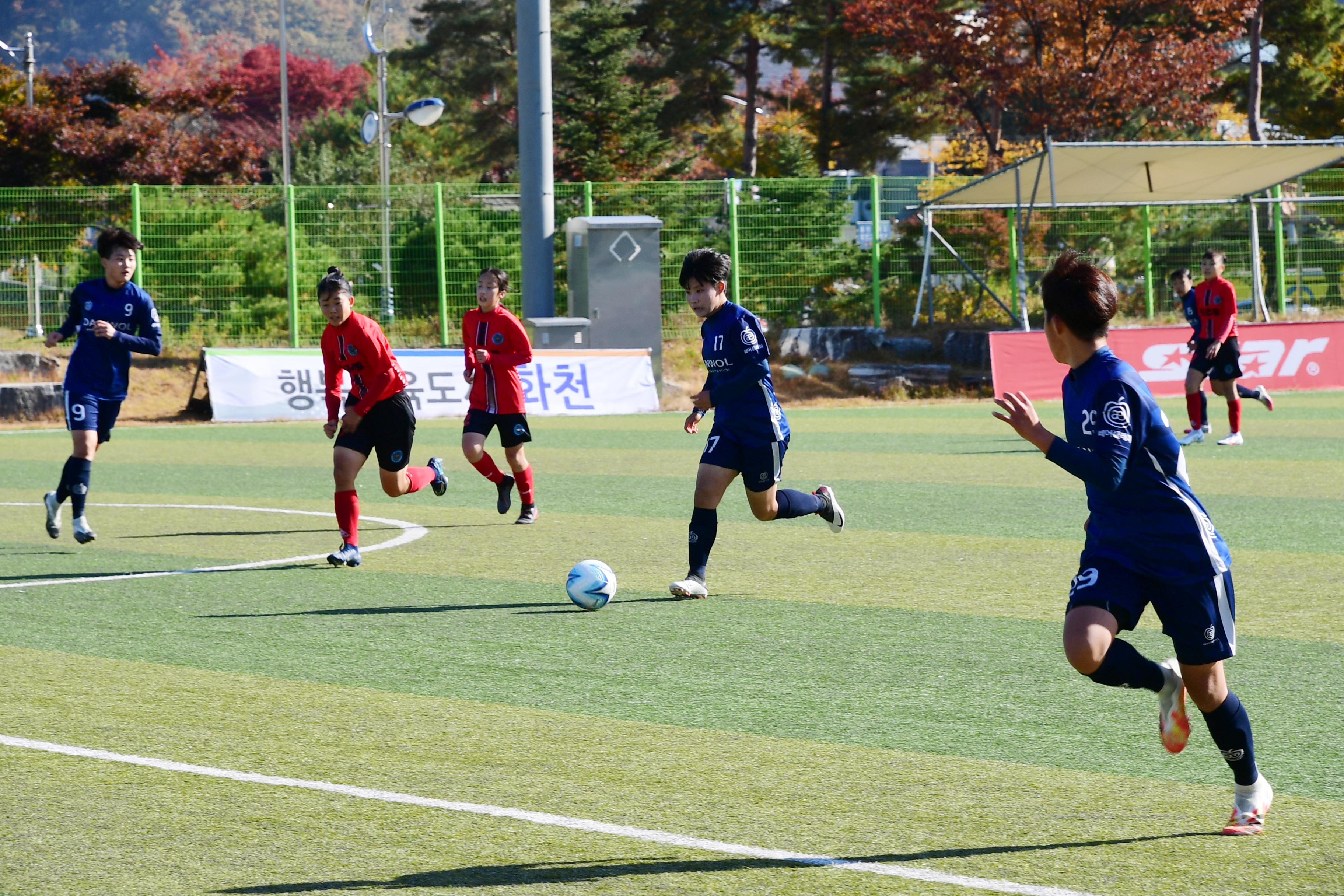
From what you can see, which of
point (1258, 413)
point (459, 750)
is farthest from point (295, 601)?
point (1258, 413)

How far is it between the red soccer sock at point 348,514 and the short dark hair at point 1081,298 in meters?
5.89

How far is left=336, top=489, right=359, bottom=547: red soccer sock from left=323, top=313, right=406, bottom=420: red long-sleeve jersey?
19.2 inches

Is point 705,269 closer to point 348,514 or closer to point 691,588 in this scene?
point 691,588

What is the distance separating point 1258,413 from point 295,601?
16.1 meters

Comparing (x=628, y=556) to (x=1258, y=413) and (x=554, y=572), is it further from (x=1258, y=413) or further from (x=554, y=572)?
(x=1258, y=413)

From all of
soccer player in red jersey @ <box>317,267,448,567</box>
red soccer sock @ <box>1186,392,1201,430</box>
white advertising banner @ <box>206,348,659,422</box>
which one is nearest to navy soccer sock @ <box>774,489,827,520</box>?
soccer player in red jersey @ <box>317,267,448,567</box>

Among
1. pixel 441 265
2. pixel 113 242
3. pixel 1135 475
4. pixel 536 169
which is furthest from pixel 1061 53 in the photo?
pixel 1135 475

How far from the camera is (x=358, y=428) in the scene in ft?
32.5

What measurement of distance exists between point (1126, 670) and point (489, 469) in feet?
26.5

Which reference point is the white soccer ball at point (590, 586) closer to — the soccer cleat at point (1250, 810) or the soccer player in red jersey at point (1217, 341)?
the soccer cleat at point (1250, 810)

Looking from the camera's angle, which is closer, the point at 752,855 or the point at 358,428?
the point at 752,855

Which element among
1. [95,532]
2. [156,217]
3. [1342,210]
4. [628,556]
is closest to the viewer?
[628,556]

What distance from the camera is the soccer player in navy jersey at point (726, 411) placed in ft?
27.7

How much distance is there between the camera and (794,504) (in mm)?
9141
